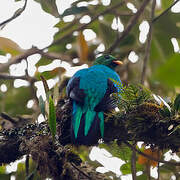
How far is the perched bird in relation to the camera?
2799 mm

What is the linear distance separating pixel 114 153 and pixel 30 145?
868 millimetres

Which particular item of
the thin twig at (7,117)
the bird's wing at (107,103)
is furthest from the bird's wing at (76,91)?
the thin twig at (7,117)

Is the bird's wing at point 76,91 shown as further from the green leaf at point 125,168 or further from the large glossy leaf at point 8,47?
the large glossy leaf at point 8,47

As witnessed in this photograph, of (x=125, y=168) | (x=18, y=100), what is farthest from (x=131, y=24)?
(x=18, y=100)

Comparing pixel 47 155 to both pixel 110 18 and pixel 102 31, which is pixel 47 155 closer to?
pixel 102 31

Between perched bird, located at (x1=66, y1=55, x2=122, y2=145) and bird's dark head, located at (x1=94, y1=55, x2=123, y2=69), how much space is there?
4.44 feet

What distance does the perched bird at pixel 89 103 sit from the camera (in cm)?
280

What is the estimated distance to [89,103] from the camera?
3154mm

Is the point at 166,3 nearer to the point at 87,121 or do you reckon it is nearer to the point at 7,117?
the point at 87,121

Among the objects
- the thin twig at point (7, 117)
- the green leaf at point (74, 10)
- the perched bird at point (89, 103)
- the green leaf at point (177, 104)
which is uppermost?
the green leaf at point (74, 10)

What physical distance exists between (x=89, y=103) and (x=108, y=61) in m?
2.32

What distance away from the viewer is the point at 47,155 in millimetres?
2633

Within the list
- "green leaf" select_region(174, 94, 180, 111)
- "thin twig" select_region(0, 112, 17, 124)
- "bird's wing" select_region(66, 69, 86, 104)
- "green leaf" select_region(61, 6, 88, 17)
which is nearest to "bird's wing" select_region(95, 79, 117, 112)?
"bird's wing" select_region(66, 69, 86, 104)

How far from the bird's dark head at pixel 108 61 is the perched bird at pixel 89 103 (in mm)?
1354
